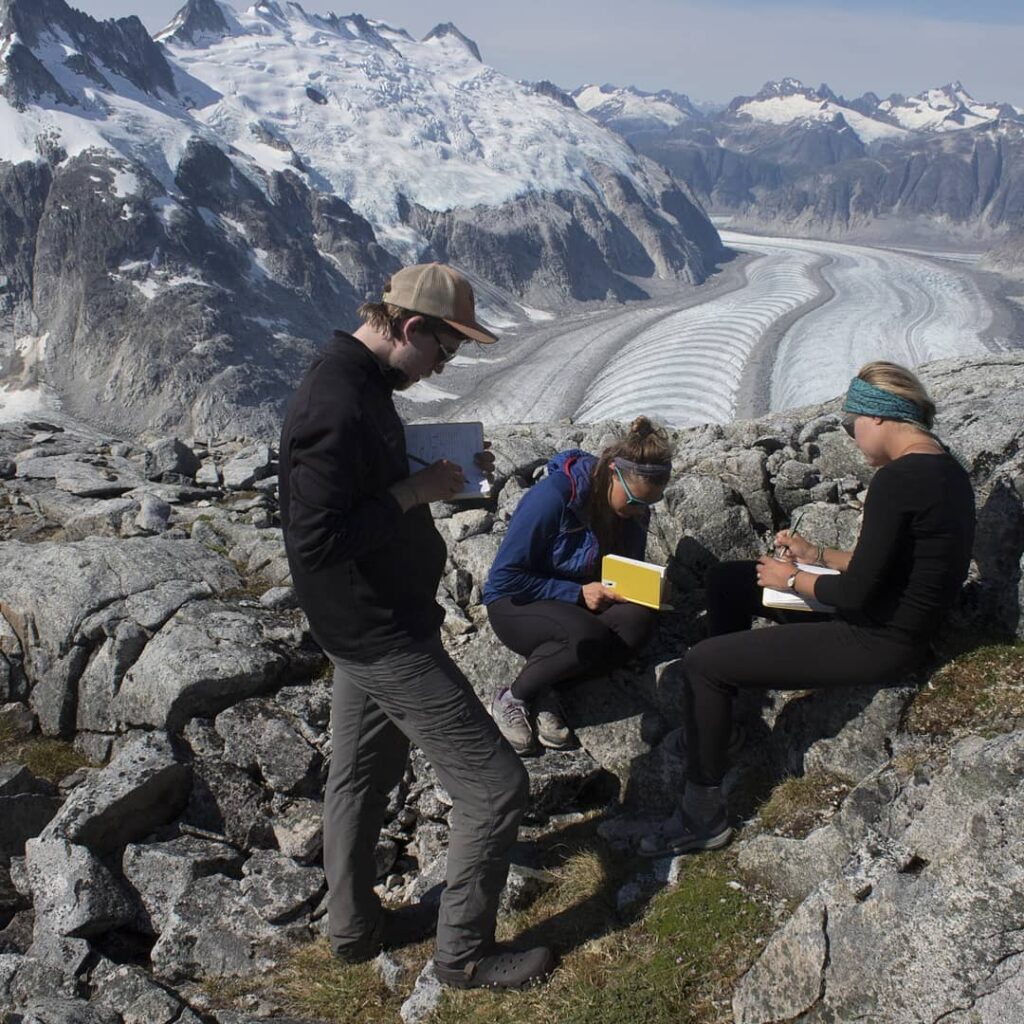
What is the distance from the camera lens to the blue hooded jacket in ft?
21.0

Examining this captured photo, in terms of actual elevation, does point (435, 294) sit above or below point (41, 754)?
above

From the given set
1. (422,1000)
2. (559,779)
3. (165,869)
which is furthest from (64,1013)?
(559,779)

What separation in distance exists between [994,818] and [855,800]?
1.08m

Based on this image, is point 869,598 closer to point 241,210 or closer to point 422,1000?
point 422,1000

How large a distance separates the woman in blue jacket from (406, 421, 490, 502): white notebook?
1420mm

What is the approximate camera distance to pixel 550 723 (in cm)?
662

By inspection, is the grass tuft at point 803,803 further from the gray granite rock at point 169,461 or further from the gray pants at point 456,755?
the gray granite rock at point 169,461

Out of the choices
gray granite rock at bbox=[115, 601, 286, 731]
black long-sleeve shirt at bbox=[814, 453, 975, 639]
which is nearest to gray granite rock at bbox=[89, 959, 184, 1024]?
gray granite rock at bbox=[115, 601, 286, 731]

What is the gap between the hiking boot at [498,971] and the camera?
15.1 ft

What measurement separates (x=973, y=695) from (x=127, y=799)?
543cm

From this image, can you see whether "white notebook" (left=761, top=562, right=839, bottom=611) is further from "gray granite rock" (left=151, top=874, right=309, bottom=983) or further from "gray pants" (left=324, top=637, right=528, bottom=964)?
"gray granite rock" (left=151, top=874, right=309, bottom=983)

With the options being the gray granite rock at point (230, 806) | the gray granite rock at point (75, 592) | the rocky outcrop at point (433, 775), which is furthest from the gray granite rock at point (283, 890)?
the gray granite rock at point (75, 592)

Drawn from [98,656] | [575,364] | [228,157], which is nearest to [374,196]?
[228,157]

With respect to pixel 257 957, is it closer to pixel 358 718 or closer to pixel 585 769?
pixel 358 718
